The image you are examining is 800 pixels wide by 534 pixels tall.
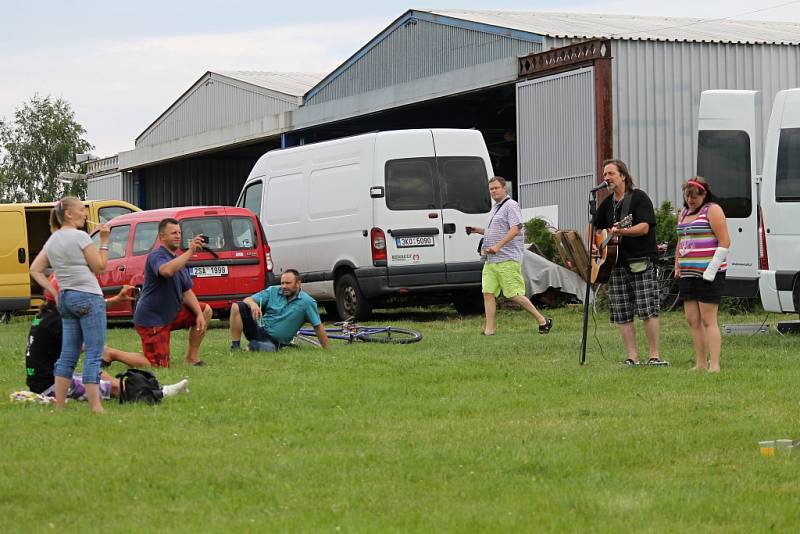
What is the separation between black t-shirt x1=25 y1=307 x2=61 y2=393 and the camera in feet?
34.2

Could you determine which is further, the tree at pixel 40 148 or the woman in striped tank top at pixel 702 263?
the tree at pixel 40 148

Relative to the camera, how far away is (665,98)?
25.5m

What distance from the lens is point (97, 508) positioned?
6.52 m

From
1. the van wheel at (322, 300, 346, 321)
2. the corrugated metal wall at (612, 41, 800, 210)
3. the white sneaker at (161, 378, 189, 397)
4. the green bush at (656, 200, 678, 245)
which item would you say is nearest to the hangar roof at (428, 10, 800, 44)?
the corrugated metal wall at (612, 41, 800, 210)

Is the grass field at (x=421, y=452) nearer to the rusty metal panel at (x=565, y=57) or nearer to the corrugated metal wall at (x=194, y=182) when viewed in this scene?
the rusty metal panel at (x=565, y=57)

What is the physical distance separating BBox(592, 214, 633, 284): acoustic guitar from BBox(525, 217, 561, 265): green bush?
31.9 feet

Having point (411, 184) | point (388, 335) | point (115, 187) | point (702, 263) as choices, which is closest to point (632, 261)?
point (702, 263)

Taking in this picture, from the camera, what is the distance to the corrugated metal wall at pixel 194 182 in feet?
164

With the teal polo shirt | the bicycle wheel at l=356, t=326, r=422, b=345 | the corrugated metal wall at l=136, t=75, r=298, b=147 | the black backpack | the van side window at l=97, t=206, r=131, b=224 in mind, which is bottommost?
the bicycle wheel at l=356, t=326, r=422, b=345

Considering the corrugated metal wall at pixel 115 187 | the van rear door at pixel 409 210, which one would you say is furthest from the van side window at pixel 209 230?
the corrugated metal wall at pixel 115 187

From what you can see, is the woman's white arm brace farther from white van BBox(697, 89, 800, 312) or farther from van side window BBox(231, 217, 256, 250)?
van side window BBox(231, 217, 256, 250)

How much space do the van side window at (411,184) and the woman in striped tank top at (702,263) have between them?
7988mm

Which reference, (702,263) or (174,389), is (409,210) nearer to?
(702,263)

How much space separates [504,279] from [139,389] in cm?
698
